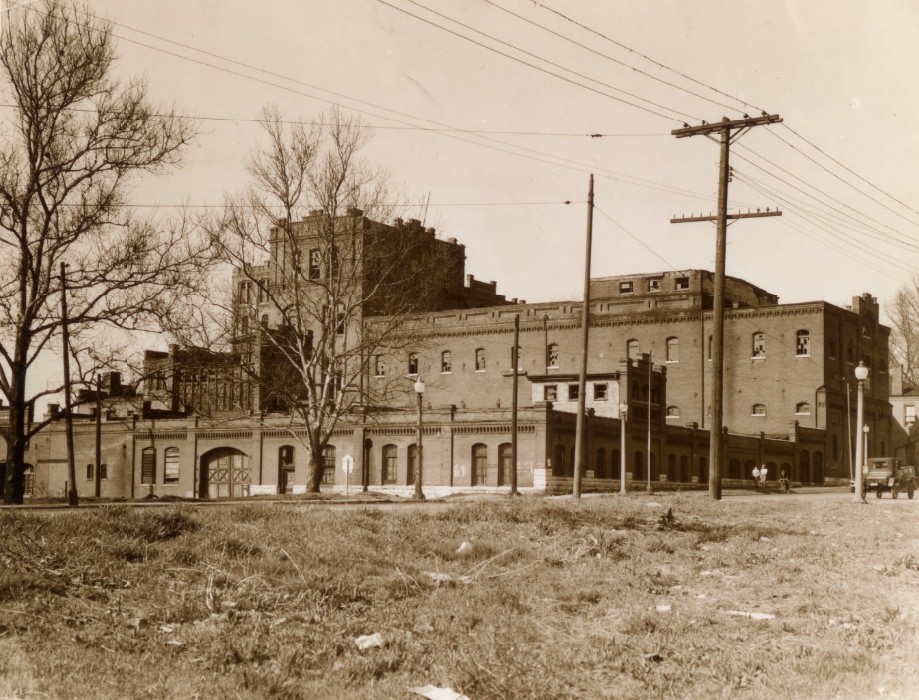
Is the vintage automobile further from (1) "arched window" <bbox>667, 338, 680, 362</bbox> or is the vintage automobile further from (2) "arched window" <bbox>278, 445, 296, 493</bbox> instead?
(2) "arched window" <bbox>278, 445, 296, 493</bbox>

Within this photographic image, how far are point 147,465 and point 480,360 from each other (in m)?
22.7

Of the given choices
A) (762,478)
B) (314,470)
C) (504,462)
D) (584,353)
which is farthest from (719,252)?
(762,478)

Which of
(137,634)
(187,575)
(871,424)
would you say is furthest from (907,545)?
(871,424)

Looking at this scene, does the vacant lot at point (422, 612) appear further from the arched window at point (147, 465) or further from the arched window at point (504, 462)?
the arched window at point (147, 465)

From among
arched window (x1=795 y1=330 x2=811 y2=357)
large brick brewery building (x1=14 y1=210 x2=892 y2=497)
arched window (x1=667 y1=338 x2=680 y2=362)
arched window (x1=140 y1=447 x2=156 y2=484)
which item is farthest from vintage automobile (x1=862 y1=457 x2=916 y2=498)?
arched window (x1=140 y1=447 x2=156 y2=484)

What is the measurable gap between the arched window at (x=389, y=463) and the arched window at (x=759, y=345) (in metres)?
25.8

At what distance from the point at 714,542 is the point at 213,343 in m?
26.3

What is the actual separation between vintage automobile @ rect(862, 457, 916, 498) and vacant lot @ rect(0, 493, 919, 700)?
97.2ft

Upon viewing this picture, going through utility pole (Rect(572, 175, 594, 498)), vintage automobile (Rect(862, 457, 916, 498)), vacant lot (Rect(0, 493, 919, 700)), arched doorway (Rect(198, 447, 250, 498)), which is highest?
utility pole (Rect(572, 175, 594, 498))

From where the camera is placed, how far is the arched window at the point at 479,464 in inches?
1969

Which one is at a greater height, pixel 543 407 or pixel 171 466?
pixel 543 407

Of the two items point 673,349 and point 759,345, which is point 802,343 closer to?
point 759,345

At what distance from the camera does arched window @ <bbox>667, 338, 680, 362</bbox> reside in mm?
66000

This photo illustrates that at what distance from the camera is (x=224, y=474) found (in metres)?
59.0
